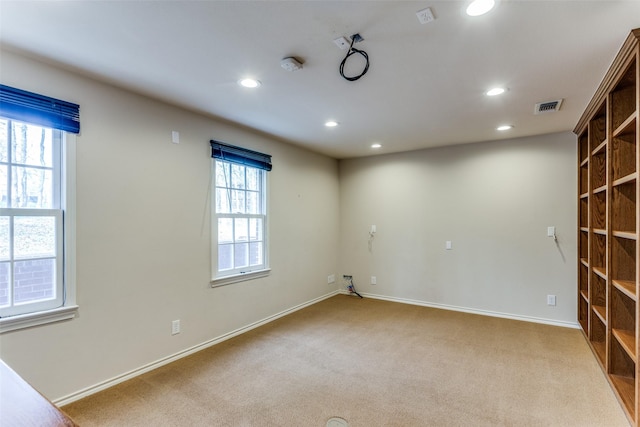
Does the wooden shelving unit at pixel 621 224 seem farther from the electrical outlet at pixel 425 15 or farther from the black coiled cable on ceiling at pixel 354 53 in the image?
the black coiled cable on ceiling at pixel 354 53

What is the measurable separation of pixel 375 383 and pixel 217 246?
2032 millimetres

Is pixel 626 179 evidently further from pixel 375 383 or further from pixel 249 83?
pixel 249 83

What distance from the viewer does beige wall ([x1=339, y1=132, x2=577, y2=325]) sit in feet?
13.0

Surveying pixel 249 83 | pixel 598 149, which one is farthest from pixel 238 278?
pixel 598 149

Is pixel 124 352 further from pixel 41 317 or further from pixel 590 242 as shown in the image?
pixel 590 242

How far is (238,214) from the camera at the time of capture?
3.71 meters

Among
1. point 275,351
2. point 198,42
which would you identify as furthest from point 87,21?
point 275,351

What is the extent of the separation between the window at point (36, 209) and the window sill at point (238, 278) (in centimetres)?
127

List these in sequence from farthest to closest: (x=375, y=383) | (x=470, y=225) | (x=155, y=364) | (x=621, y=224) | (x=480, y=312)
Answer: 1. (x=470, y=225)
2. (x=480, y=312)
3. (x=155, y=364)
4. (x=375, y=383)
5. (x=621, y=224)

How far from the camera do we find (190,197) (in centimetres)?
314

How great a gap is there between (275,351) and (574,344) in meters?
3.08

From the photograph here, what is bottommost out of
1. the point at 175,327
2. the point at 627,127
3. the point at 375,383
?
the point at 375,383

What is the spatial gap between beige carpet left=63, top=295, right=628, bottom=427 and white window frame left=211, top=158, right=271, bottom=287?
0.65m

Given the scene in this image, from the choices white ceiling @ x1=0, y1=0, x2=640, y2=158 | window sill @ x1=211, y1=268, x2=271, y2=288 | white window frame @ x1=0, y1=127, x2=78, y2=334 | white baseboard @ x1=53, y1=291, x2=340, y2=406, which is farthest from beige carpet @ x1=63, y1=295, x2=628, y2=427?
white ceiling @ x1=0, y1=0, x2=640, y2=158
